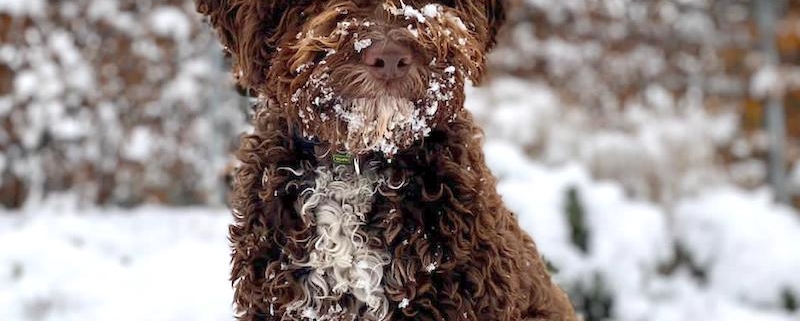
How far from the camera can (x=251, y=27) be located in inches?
124

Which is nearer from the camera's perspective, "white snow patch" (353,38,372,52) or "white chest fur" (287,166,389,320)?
"white snow patch" (353,38,372,52)

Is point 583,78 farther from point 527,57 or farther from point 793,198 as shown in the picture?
point 793,198

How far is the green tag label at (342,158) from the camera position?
127 inches

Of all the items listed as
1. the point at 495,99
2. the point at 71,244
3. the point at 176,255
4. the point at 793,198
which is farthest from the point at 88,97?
the point at 793,198

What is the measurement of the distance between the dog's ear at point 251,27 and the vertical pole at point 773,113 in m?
14.5

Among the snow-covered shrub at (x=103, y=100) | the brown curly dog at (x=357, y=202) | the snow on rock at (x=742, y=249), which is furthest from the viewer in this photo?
the snow-covered shrub at (x=103, y=100)

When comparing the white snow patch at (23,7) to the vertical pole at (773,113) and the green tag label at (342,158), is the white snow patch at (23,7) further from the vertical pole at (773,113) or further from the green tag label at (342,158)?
the vertical pole at (773,113)

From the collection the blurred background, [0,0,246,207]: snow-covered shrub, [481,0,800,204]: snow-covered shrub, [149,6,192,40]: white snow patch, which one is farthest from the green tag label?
[149,6,192,40]: white snow patch

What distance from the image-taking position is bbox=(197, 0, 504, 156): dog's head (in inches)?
111

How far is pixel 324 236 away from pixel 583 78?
39.3 feet

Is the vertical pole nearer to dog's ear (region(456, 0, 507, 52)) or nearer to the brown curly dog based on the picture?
dog's ear (region(456, 0, 507, 52))

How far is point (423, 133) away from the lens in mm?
3057

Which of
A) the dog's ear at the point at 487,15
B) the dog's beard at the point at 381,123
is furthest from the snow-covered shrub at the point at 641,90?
the dog's beard at the point at 381,123

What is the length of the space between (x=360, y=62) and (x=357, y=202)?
0.59 meters
